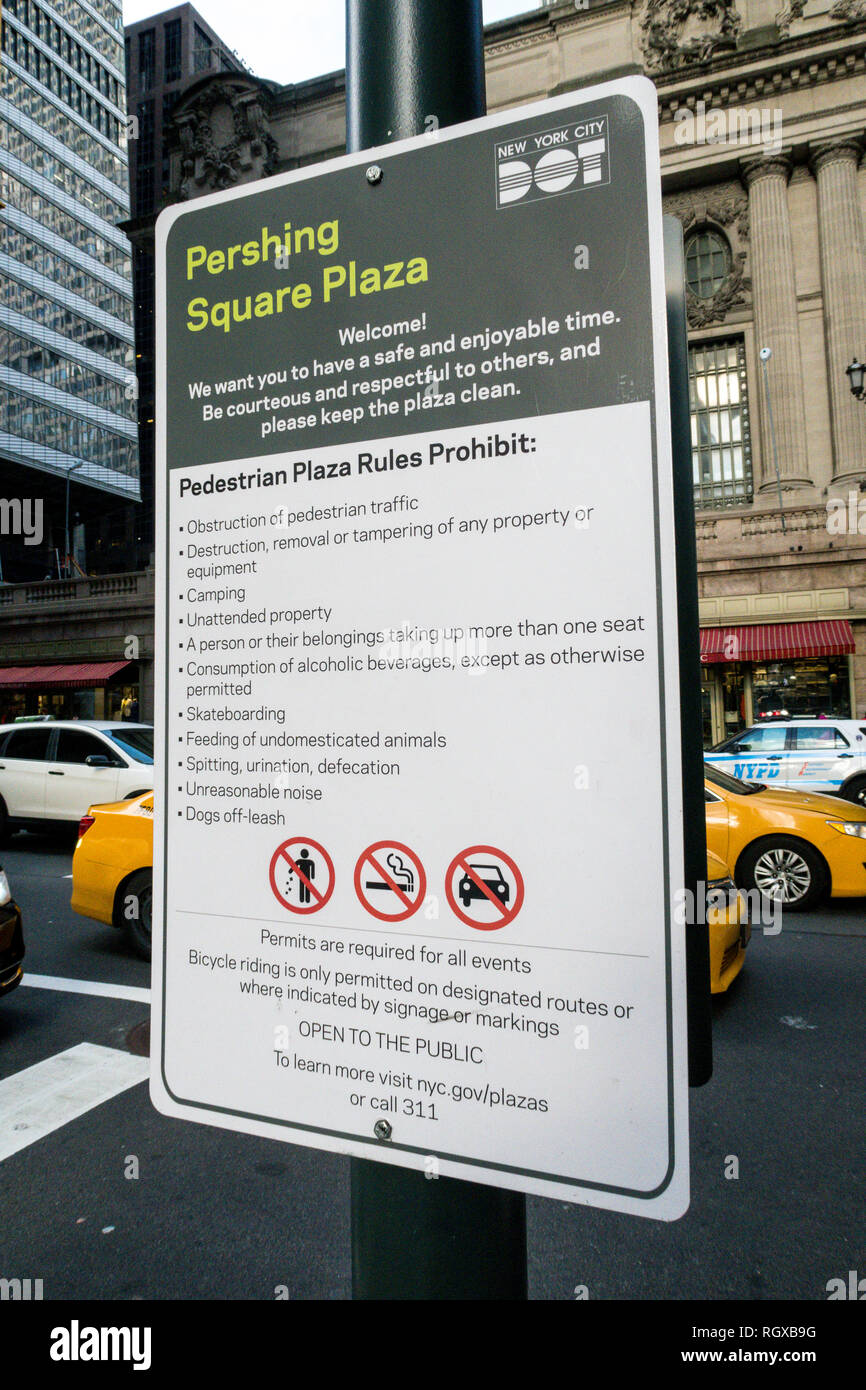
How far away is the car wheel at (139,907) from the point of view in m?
6.88

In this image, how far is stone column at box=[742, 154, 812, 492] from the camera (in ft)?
81.6

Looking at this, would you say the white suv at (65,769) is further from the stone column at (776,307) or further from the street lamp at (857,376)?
the stone column at (776,307)

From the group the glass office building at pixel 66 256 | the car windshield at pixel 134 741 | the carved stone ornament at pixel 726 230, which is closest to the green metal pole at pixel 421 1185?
the car windshield at pixel 134 741

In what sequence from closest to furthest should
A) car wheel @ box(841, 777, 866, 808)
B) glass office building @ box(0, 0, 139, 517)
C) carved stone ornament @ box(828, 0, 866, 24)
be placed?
car wheel @ box(841, 777, 866, 808)
carved stone ornament @ box(828, 0, 866, 24)
glass office building @ box(0, 0, 139, 517)

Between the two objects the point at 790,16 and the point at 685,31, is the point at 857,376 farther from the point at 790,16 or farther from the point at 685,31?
the point at 685,31

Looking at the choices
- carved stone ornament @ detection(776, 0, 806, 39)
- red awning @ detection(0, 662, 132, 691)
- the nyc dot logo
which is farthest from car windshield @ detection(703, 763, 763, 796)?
carved stone ornament @ detection(776, 0, 806, 39)

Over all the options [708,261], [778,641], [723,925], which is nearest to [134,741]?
[723,925]

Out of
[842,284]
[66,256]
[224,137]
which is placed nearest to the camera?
[842,284]

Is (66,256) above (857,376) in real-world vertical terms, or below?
above

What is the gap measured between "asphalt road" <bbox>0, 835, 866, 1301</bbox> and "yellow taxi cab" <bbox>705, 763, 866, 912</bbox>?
3090 mm

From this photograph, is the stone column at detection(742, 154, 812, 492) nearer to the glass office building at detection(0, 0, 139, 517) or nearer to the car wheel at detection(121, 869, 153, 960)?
the car wheel at detection(121, 869, 153, 960)

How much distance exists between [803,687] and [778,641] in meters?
1.54

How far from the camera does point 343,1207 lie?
3.34 m
